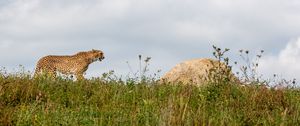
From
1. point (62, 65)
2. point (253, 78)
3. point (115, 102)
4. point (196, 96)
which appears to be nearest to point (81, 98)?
point (115, 102)

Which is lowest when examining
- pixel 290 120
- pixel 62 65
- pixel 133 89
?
pixel 290 120

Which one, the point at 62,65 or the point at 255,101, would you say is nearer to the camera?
the point at 255,101

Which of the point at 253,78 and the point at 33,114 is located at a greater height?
the point at 253,78

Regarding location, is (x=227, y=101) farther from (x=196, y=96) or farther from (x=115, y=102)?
(x=115, y=102)

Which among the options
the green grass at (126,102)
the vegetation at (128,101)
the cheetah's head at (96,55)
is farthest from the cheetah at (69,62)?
the green grass at (126,102)

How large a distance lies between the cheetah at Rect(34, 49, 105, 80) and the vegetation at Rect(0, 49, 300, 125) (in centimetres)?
1011

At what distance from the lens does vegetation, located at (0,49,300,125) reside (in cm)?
744

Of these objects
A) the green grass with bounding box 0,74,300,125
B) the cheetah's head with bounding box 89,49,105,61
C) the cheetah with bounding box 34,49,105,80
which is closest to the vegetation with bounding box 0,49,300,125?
the green grass with bounding box 0,74,300,125

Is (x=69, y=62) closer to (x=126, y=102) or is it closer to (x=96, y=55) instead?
(x=96, y=55)

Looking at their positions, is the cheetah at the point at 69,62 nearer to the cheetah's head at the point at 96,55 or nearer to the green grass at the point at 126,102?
the cheetah's head at the point at 96,55

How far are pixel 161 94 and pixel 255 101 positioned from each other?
5.29ft

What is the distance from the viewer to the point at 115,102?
958 centimetres

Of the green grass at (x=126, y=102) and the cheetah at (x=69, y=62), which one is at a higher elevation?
the cheetah at (x=69, y=62)

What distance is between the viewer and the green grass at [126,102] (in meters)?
7.44
